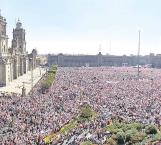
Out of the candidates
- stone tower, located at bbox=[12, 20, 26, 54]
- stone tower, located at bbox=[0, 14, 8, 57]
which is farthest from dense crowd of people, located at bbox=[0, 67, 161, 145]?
stone tower, located at bbox=[12, 20, 26, 54]

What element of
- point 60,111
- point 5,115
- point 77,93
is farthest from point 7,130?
point 77,93

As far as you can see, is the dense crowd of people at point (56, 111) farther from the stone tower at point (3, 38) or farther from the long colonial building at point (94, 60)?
the long colonial building at point (94, 60)

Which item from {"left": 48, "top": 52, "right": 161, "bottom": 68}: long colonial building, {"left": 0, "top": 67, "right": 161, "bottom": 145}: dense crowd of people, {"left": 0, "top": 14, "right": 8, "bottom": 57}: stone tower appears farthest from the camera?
{"left": 48, "top": 52, "right": 161, "bottom": 68}: long colonial building

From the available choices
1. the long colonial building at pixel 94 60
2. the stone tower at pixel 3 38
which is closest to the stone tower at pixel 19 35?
the stone tower at pixel 3 38

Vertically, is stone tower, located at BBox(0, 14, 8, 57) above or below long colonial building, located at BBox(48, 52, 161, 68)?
above

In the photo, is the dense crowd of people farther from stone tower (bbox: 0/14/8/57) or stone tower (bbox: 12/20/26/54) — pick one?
stone tower (bbox: 12/20/26/54)

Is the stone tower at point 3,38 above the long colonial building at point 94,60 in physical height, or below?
above

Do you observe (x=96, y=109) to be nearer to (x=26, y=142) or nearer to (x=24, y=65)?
(x=26, y=142)

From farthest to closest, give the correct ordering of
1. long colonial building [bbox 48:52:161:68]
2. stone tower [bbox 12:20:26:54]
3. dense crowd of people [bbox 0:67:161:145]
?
long colonial building [bbox 48:52:161:68] < stone tower [bbox 12:20:26:54] < dense crowd of people [bbox 0:67:161:145]

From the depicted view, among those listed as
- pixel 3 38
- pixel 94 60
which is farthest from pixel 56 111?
pixel 94 60
